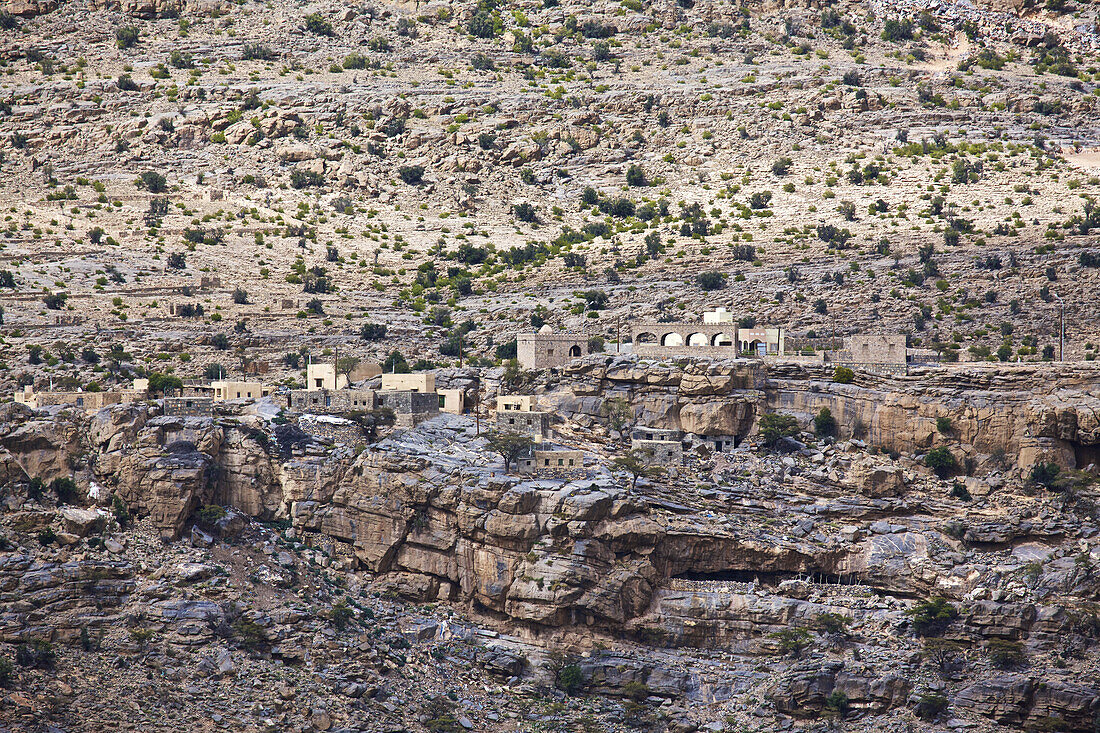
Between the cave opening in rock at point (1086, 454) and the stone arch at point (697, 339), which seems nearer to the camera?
the cave opening in rock at point (1086, 454)

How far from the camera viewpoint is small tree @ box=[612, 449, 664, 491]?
68500mm

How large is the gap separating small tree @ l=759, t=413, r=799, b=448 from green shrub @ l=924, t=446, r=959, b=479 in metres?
6.00

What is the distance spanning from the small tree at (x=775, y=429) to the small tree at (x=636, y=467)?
5796 millimetres

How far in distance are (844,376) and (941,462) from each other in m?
6.31

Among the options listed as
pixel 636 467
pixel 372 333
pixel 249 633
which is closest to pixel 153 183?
pixel 372 333

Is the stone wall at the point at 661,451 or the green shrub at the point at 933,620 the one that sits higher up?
the stone wall at the point at 661,451

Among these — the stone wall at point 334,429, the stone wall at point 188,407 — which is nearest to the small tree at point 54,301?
the stone wall at point 188,407

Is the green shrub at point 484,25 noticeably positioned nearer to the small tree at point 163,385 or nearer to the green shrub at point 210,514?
the small tree at point 163,385

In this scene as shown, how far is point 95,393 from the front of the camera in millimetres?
73562

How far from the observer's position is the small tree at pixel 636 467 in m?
68.5

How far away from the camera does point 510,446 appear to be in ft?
225

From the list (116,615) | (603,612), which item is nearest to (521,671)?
(603,612)

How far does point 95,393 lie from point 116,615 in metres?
15.3

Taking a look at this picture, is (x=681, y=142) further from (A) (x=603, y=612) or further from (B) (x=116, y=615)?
(B) (x=116, y=615)
